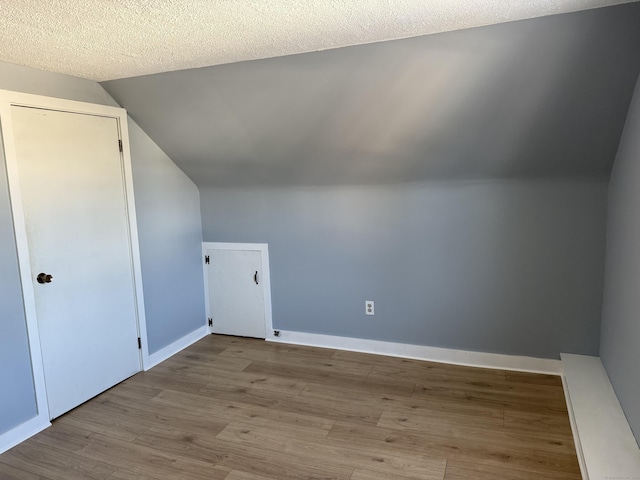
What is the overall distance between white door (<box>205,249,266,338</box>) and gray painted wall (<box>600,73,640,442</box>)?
2498 mm

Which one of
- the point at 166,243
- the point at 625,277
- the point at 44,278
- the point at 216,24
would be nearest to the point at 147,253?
the point at 166,243

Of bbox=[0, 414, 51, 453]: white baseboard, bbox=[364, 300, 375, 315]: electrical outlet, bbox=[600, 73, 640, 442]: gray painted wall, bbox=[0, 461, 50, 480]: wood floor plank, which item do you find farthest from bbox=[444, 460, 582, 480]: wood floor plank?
bbox=[0, 414, 51, 453]: white baseboard

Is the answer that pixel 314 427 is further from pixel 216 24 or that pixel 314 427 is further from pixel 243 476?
pixel 216 24

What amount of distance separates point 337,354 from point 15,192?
7.85ft

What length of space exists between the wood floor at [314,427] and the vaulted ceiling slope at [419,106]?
1.39 m

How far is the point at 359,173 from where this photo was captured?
324 centimetres

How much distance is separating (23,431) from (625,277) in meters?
3.39

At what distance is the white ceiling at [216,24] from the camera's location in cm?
175

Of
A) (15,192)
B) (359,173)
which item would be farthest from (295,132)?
(15,192)

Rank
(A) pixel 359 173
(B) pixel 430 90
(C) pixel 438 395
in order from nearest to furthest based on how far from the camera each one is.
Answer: (B) pixel 430 90, (C) pixel 438 395, (A) pixel 359 173

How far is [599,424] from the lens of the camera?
2.23 m

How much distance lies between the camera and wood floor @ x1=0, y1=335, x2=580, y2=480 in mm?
2221

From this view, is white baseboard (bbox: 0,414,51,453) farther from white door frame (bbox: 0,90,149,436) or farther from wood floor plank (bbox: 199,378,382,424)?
wood floor plank (bbox: 199,378,382,424)

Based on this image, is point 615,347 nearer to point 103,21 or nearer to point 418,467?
point 418,467
